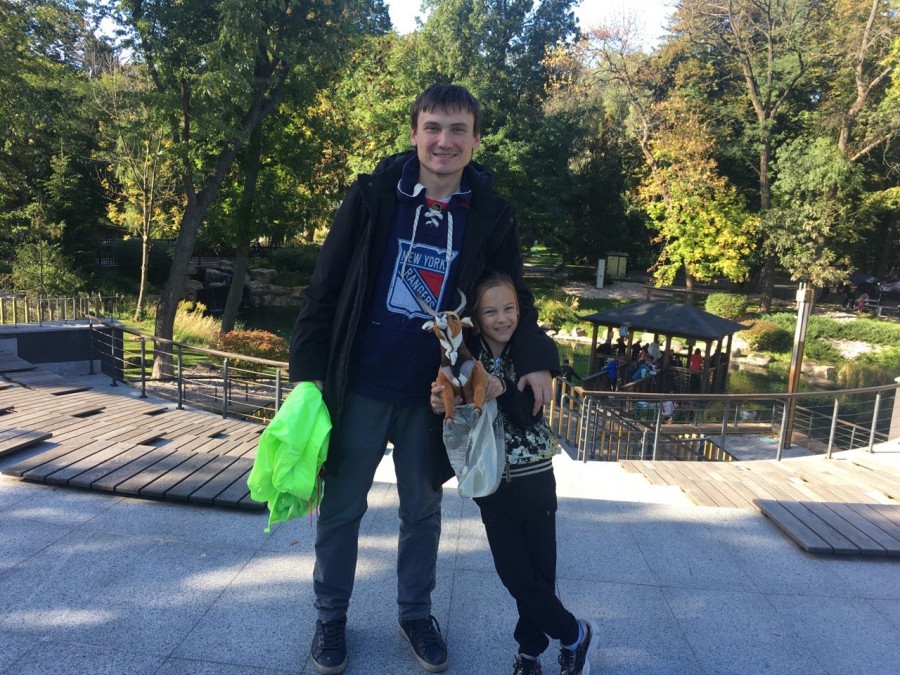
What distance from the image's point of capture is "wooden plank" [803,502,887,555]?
3246 mm

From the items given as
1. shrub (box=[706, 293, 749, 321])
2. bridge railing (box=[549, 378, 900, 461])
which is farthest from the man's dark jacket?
shrub (box=[706, 293, 749, 321])

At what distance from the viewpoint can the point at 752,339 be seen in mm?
22062

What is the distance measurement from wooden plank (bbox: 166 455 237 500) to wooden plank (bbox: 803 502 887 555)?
11.4 ft

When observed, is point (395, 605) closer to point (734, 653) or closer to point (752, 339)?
point (734, 653)

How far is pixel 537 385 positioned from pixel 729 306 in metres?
24.9

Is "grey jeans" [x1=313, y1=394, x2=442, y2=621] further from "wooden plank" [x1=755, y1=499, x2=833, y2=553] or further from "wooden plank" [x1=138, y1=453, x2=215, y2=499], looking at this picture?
"wooden plank" [x1=755, y1=499, x2=833, y2=553]

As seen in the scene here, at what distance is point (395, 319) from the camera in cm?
208

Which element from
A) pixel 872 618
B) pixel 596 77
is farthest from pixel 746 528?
pixel 596 77

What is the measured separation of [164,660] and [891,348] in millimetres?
25268

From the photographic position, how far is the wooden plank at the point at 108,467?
135 inches

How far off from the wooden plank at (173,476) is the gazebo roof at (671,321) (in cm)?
1126

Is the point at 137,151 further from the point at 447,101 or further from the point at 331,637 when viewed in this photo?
the point at 331,637

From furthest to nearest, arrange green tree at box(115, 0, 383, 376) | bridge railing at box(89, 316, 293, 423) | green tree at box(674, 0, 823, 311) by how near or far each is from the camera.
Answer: green tree at box(674, 0, 823, 311) < green tree at box(115, 0, 383, 376) < bridge railing at box(89, 316, 293, 423)

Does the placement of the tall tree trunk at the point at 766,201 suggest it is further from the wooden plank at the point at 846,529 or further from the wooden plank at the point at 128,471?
the wooden plank at the point at 128,471
